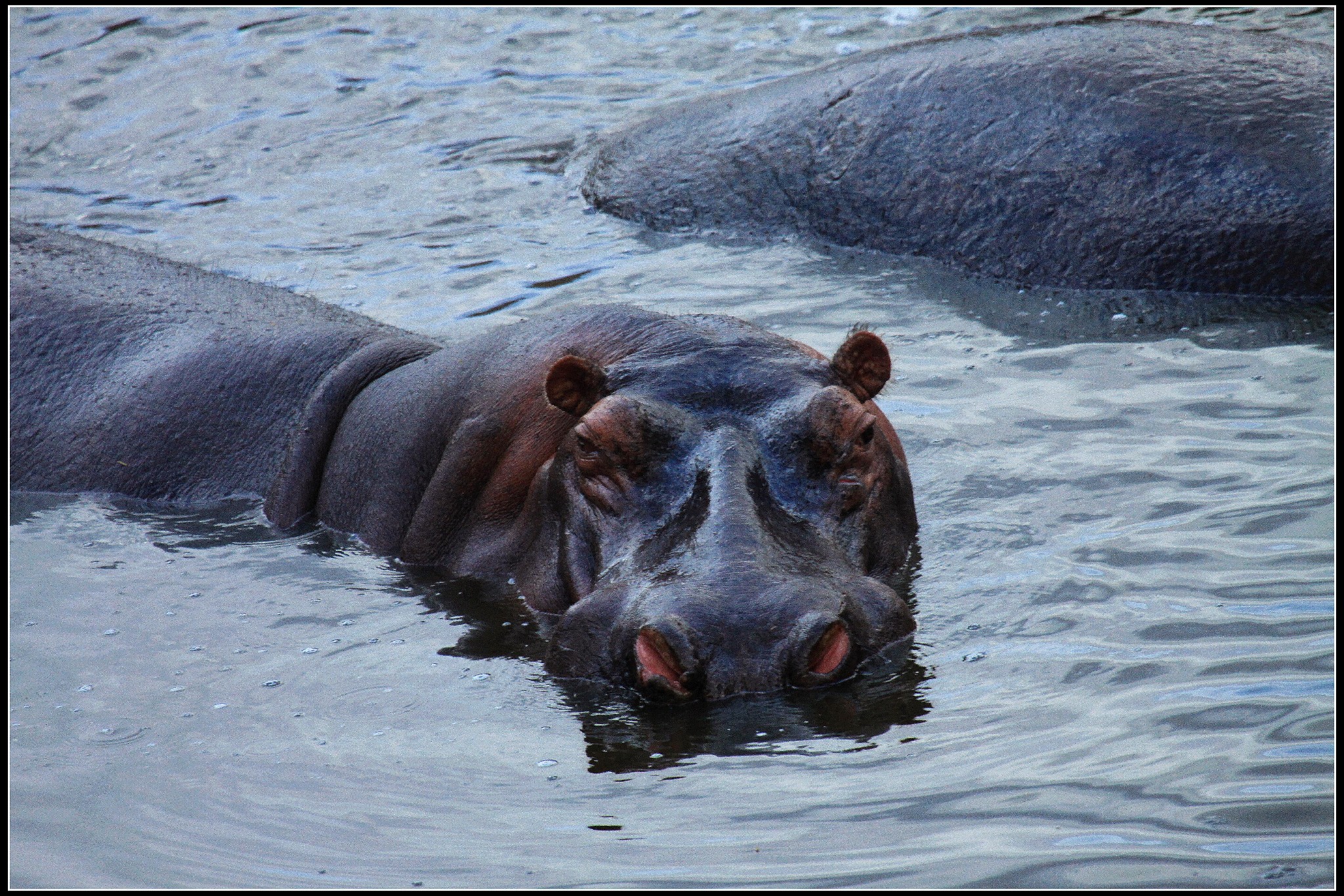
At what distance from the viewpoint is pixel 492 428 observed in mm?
5344

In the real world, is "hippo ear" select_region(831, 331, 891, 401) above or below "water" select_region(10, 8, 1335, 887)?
above

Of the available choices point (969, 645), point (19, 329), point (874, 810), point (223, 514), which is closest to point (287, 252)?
point (19, 329)

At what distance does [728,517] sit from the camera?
14.2ft

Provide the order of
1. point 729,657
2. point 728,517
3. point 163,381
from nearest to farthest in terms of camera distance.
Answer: point 729,657 < point 728,517 < point 163,381

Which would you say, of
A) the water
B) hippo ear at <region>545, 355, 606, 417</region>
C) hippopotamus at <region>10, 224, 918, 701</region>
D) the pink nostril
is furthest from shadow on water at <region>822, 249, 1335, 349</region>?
the pink nostril

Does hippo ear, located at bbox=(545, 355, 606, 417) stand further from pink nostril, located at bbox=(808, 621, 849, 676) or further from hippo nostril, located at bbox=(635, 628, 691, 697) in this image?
pink nostril, located at bbox=(808, 621, 849, 676)

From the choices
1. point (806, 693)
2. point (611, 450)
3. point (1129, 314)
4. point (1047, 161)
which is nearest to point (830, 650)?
point (806, 693)

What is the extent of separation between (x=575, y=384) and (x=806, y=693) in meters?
1.28

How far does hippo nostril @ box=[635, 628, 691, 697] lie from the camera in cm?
403

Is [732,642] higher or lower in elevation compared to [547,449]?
lower

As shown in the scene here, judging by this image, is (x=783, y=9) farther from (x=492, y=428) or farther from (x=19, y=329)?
(x=492, y=428)

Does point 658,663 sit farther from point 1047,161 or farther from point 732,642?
point 1047,161

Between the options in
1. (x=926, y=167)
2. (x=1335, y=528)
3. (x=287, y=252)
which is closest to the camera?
(x=1335, y=528)

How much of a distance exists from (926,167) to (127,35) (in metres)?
8.02
